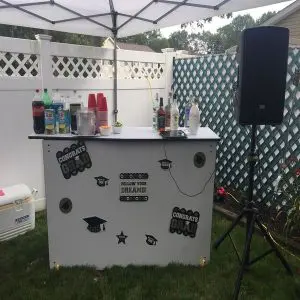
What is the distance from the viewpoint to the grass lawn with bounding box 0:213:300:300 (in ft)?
7.05

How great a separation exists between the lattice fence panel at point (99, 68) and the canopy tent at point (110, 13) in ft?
1.20

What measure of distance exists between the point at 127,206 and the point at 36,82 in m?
1.76

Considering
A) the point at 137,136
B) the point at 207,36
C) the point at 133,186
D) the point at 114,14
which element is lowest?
the point at 133,186

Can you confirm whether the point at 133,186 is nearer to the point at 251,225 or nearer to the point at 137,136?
the point at 137,136

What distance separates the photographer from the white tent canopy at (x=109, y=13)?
304 cm

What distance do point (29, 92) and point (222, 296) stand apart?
2.56 meters

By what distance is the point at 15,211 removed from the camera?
2938 millimetres

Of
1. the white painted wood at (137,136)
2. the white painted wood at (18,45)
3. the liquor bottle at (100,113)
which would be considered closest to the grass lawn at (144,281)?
the white painted wood at (137,136)

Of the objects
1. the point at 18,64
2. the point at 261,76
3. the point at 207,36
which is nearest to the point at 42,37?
the point at 18,64

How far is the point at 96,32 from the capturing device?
3.92 metres

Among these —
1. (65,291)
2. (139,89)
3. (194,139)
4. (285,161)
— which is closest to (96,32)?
(139,89)

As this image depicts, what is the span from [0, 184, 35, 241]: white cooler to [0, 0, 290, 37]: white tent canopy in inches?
66.7

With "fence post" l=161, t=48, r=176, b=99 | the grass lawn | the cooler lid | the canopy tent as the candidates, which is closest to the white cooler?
the cooler lid

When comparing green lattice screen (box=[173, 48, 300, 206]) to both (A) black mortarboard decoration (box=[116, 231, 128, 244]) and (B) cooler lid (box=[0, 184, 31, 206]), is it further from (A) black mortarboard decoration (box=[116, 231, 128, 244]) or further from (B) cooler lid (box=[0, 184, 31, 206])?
(B) cooler lid (box=[0, 184, 31, 206])
